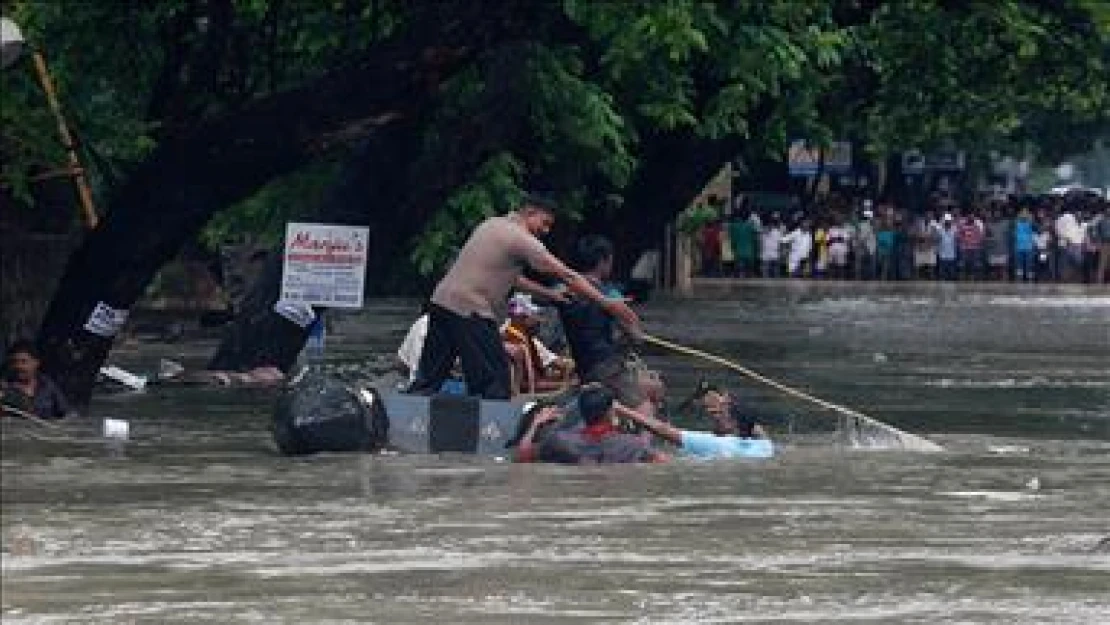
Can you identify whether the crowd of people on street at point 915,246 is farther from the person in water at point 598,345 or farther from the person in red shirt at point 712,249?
the person in water at point 598,345

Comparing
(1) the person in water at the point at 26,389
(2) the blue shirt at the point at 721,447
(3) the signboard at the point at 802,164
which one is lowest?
(2) the blue shirt at the point at 721,447

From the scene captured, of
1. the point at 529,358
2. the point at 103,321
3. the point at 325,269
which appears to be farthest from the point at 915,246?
the point at 529,358

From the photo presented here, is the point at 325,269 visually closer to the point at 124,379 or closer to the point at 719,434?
the point at 124,379

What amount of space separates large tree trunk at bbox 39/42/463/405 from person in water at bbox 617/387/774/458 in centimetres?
422

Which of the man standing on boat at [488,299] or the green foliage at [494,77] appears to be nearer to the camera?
the man standing on boat at [488,299]

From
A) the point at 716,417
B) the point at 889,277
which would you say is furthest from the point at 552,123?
the point at 889,277

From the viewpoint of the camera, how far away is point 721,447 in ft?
63.4

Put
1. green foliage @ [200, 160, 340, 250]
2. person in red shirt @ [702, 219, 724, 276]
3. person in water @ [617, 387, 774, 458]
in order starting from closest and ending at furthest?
person in water @ [617, 387, 774, 458] → green foliage @ [200, 160, 340, 250] → person in red shirt @ [702, 219, 724, 276]

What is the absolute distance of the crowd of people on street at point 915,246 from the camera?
191 ft

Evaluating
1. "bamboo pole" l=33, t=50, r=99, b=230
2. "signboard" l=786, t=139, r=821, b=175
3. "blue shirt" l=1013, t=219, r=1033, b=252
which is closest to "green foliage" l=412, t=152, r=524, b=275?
"bamboo pole" l=33, t=50, r=99, b=230

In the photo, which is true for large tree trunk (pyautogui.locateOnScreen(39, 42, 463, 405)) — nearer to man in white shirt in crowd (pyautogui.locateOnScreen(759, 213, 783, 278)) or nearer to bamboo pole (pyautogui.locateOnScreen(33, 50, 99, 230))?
bamboo pole (pyautogui.locateOnScreen(33, 50, 99, 230))

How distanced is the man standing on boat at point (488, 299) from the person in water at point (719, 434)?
686 millimetres

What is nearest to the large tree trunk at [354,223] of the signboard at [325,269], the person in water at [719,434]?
the signboard at [325,269]

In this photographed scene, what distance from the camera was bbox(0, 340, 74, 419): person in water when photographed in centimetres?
2130
